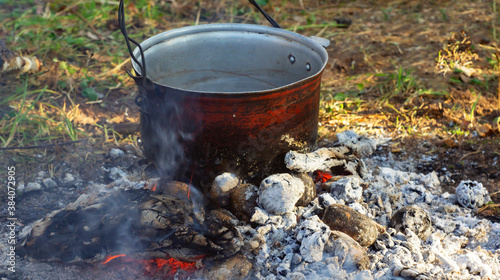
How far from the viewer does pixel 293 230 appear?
2062 millimetres

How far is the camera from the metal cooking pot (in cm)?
203

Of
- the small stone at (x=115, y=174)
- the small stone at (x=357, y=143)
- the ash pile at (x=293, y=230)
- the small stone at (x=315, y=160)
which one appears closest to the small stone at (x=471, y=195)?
the ash pile at (x=293, y=230)

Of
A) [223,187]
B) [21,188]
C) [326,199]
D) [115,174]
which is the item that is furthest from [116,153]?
[326,199]

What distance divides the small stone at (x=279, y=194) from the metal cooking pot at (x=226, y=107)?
0.15 metres

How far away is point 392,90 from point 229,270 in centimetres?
256

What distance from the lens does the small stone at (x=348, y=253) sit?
1872 millimetres

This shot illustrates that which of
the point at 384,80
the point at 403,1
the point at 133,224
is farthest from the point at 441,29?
the point at 133,224

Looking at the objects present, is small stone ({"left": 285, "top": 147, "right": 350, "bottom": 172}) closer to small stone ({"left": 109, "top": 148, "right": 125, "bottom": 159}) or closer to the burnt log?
the burnt log

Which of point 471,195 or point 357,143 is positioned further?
point 357,143

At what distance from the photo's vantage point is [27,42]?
4.25 m

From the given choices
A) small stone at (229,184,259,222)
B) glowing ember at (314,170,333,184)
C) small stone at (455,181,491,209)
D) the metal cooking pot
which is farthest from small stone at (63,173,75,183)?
small stone at (455,181,491,209)

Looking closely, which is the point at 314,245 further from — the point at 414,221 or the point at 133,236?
the point at 133,236

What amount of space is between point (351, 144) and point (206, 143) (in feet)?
3.55

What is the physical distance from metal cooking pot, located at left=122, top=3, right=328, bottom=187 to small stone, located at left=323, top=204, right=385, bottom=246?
398 mm
